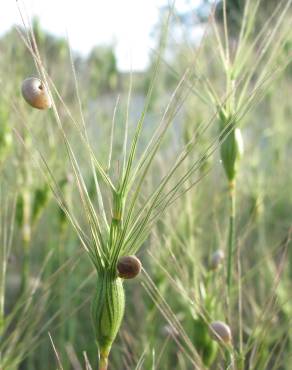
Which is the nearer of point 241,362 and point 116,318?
point 116,318

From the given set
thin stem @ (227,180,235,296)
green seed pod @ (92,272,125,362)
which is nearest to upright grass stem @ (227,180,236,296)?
thin stem @ (227,180,235,296)

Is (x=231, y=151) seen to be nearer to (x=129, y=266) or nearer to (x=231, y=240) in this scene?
(x=231, y=240)

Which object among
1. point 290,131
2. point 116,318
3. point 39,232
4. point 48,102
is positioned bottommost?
point 39,232

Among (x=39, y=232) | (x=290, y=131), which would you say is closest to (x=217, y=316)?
(x=39, y=232)

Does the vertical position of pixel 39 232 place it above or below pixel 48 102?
below

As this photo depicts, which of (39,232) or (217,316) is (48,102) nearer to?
(217,316)

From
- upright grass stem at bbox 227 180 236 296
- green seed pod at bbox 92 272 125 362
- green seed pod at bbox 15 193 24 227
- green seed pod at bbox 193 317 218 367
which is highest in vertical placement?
green seed pod at bbox 92 272 125 362

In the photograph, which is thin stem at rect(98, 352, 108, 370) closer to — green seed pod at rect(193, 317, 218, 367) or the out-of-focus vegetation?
the out-of-focus vegetation
